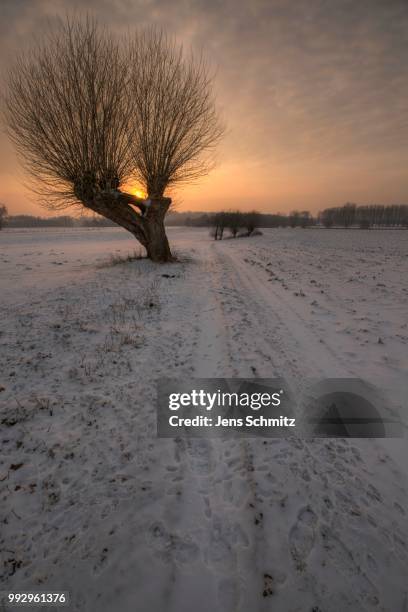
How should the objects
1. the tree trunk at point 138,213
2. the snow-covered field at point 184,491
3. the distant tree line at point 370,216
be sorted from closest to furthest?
the snow-covered field at point 184,491, the tree trunk at point 138,213, the distant tree line at point 370,216

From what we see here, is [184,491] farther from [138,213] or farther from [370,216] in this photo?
[370,216]

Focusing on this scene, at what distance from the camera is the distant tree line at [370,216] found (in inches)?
4606

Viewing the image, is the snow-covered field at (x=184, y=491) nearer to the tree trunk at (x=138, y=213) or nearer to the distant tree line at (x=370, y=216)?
the tree trunk at (x=138, y=213)

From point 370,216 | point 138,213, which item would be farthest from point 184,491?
point 370,216

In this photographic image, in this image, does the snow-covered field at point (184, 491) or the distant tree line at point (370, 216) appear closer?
the snow-covered field at point (184, 491)

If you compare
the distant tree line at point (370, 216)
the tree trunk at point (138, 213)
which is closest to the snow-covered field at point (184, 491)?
the tree trunk at point (138, 213)

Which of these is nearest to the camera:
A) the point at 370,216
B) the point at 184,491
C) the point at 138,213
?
the point at 184,491

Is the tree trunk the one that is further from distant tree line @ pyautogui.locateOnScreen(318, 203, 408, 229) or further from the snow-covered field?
distant tree line @ pyautogui.locateOnScreen(318, 203, 408, 229)

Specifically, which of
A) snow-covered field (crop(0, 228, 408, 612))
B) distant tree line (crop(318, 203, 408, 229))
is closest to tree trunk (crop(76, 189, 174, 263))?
snow-covered field (crop(0, 228, 408, 612))

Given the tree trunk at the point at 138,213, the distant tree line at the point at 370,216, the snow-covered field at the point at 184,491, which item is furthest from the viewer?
the distant tree line at the point at 370,216

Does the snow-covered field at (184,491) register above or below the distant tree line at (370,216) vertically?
below

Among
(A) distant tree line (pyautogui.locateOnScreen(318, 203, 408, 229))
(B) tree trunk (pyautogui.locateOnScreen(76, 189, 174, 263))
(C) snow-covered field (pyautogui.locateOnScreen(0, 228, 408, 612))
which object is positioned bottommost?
(C) snow-covered field (pyautogui.locateOnScreen(0, 228, 408, 612))

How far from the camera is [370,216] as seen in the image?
431 ft

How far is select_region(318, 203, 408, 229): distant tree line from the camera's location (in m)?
117
